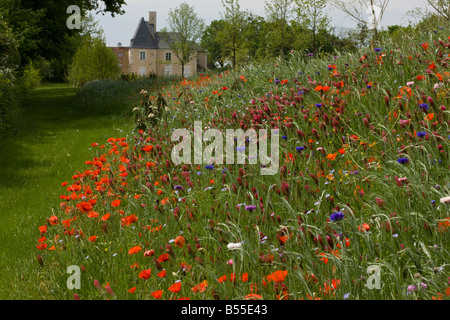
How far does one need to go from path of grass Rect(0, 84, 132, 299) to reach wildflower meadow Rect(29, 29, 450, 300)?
8.7 inches

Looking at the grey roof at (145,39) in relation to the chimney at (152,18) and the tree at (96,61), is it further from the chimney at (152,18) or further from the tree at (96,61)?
the tree at (96,61)

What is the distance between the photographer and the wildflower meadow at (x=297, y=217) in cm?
262

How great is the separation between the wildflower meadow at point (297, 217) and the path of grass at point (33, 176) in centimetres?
22

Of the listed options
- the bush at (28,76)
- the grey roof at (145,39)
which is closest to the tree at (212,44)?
the grey roof at (145,39)

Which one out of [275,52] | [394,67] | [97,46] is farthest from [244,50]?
[394,67]

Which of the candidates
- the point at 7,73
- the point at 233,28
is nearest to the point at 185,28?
the point at 233,28

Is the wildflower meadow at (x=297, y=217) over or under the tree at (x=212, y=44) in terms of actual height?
under

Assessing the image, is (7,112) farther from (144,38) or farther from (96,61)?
(144,38)

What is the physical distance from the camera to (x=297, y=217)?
3412 millimetres

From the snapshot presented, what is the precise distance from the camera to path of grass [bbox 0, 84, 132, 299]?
414 centimetres

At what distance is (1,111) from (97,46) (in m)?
18.7

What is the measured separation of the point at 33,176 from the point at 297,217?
6.36 m

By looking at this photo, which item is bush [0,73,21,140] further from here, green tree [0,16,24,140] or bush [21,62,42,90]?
bush [21,62,42,90]
